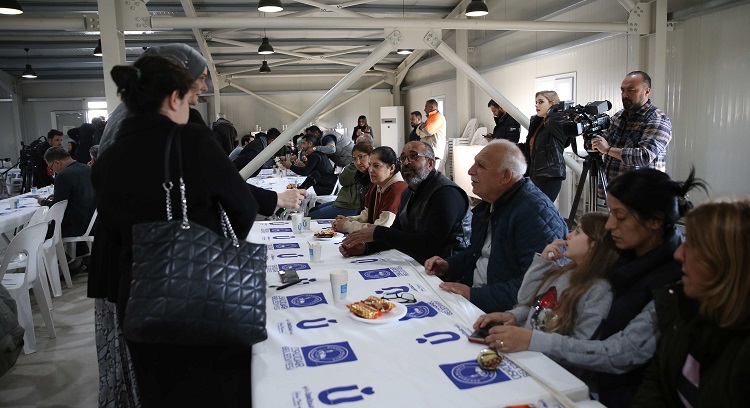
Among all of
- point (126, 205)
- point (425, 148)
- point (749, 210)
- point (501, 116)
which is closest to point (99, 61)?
point (501, 116)

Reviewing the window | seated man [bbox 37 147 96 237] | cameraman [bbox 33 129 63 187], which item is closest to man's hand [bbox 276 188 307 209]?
seated man [bbox 37 147 96 237]

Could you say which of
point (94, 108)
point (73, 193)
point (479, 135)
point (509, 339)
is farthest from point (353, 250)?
point (94, 108)

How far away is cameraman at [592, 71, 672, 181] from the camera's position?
3.54 meters

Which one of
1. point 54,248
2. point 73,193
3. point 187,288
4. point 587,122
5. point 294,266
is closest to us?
point 187,288

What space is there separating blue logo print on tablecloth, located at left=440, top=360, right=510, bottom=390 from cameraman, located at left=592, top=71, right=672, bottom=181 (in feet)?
8.72

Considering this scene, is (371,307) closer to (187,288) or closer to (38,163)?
(187,288)

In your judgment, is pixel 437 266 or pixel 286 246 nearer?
pixel 437 266

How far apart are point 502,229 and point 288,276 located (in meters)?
0.90

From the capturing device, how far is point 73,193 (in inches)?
191

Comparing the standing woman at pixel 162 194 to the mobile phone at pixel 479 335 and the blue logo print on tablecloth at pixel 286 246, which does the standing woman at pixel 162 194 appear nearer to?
the mobile phone at pixel 479 335

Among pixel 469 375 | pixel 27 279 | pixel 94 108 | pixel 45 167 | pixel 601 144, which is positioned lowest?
pixel 27 279

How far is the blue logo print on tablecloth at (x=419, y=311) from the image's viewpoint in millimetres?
1729

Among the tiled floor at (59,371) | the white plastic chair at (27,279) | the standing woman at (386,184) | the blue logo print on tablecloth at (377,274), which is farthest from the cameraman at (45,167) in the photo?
the blue logo print on tablecloth at (377,274)

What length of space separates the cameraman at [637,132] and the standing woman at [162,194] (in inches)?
115
